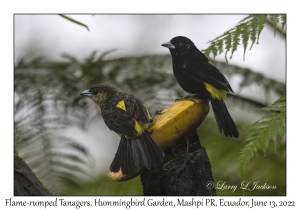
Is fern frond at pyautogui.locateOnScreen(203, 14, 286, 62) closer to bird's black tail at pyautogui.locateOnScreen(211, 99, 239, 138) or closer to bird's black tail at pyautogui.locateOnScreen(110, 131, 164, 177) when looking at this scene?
bird's black tail at pyautogui.locateOnScreen(211, 99, 239, 138)

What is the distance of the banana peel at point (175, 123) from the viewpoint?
231 cm

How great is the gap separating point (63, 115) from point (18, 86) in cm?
32

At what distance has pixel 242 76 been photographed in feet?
11.2

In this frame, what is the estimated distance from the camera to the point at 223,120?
2574 millimetres

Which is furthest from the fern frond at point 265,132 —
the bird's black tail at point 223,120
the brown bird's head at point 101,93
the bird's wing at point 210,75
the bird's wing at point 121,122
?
the brown bird's head at point 101,93

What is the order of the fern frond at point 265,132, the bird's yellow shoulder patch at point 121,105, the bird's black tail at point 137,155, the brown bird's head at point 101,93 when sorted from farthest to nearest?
the brown bird's head at point 101,93 → the bird's yellow shoulder patch at point 121,105 → the fern frond at point 265,132 → the bird's black tail at point 137,155

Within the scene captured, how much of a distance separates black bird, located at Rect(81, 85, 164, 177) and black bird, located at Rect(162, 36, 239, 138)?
28 cm

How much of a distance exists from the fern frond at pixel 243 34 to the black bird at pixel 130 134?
1.63 feet

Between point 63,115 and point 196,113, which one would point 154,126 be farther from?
point 63,115

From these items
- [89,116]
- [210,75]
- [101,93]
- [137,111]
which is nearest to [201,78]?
[210,75]

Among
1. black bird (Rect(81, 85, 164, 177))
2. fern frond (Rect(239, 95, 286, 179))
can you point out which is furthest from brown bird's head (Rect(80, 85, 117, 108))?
fern frond (Rect(239, 95, 286, 179))

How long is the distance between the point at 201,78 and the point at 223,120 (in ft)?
0.73

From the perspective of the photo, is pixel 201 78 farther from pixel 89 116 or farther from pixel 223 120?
pixel 89 116

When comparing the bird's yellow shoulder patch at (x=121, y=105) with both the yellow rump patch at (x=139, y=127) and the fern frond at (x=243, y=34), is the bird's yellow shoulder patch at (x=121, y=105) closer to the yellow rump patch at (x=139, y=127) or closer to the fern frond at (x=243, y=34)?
the yellow rump patch at (x=139, y=127)
